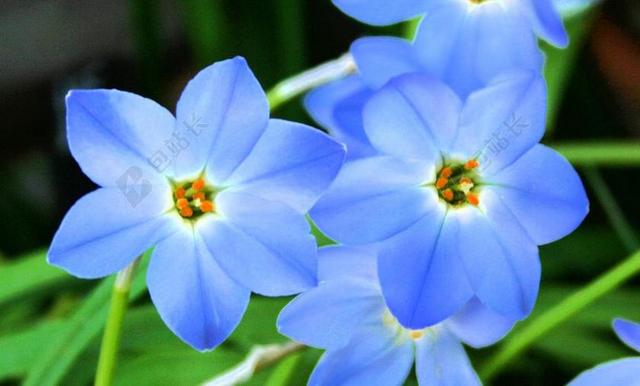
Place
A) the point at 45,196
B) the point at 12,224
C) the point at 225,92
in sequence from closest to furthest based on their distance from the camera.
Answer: the point at 225,92
the point at 12,224
the point at 45,196

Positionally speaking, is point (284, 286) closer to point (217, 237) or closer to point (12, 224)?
point (217, 237)

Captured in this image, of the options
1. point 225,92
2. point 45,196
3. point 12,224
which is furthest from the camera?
point 45,196

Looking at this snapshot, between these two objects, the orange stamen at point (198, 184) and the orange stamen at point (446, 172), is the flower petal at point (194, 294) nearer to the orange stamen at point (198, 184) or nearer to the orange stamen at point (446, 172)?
the orange stamen at point (198, 184)

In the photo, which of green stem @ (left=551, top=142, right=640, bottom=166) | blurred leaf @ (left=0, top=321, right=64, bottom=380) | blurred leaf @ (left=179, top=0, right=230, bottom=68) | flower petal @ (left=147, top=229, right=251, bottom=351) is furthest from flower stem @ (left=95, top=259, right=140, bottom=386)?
blurred leaf @ (left=179, top=0, right=230, bottom=68)

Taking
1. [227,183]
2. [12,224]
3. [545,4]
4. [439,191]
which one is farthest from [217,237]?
[12,224]

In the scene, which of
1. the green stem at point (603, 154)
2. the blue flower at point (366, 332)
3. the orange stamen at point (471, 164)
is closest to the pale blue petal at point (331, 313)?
the blue flower at point (366, 332)

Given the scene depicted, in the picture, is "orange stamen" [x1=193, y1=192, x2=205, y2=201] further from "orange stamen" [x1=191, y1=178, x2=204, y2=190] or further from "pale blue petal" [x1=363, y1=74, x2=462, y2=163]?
"pale blue petal" [x1=363, y1=74, x2=462, y2=163]

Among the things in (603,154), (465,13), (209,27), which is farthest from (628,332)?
(209,27)

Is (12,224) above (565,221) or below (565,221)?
below
